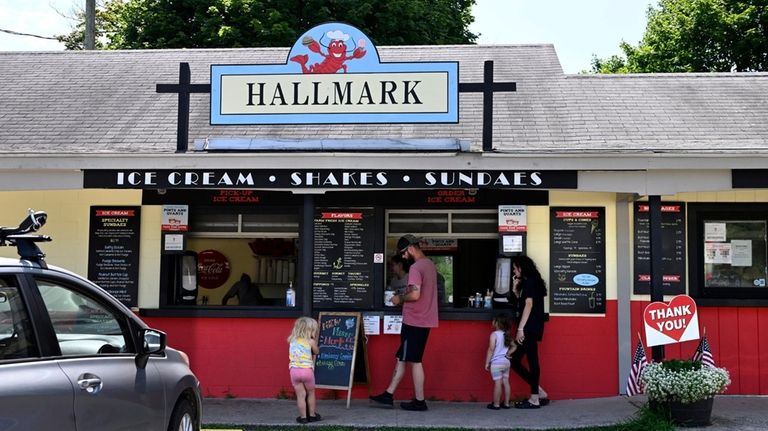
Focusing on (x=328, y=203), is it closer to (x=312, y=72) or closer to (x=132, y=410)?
(x=312, y=72)

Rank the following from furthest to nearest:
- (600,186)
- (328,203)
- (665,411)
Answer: (328,203), (600,186), (665,411)

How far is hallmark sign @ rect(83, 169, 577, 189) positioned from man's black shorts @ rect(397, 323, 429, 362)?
1.58m

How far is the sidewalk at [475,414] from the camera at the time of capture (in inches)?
312

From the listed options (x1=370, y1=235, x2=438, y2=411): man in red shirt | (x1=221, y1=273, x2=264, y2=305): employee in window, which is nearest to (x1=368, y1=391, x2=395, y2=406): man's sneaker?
(x1=370, y1=235, x2=438, y2=411): man in red shirt

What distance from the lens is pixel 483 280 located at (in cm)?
968

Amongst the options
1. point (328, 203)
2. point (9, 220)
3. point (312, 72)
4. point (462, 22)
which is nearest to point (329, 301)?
point (328, 203)

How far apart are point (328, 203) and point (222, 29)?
11067 millimetres

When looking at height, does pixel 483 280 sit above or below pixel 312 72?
below

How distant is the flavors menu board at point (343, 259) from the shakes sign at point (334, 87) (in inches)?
60.0

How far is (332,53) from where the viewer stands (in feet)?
28.0

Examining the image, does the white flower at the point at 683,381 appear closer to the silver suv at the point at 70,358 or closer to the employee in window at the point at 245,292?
the silver suv at the point at 70,358

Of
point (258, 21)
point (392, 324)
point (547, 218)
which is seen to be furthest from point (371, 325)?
point (258, 21)

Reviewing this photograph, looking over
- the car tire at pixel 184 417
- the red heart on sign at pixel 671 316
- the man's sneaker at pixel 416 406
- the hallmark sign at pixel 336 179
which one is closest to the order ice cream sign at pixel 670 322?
the red heart on sign at pixel 671 316

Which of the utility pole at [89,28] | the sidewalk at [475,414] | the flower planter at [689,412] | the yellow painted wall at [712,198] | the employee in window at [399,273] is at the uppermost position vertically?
the utility pole at [89,28]
